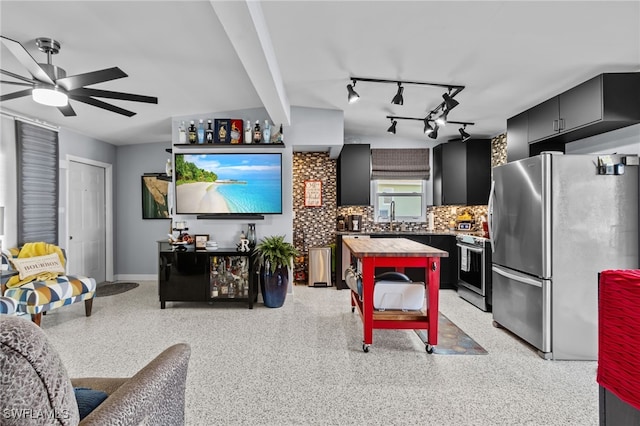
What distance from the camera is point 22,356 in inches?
26.0

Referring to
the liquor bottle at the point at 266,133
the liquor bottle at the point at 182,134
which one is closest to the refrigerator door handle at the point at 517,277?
the liquor bottle at the point at 266,133

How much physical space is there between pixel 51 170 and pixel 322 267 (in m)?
4.06

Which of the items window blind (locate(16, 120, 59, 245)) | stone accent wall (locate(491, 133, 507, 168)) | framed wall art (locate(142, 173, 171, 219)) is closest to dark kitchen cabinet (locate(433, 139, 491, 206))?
stone accent wall (locate(491, 133, 507, 168))

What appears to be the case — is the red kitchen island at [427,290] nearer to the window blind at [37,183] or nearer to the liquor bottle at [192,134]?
the liquor bottle at [192,134]

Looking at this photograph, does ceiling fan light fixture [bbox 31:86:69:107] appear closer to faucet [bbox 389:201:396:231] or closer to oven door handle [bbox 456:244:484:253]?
oven door handle [bbox 456:244:484:253]

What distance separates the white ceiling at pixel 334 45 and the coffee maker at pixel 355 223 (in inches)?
83.1

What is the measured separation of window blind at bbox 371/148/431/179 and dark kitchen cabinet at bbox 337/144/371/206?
0.35 meters

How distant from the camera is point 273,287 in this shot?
4.41 metres

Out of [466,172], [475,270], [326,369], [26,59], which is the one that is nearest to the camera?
[26,59]

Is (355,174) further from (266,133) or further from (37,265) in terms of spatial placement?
(37,265)

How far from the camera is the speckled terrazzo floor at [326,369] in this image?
2.07m

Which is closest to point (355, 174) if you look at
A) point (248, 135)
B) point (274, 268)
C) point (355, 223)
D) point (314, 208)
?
point (355, 223)

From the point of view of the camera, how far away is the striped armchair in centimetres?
332

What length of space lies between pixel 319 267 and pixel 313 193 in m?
1.28
